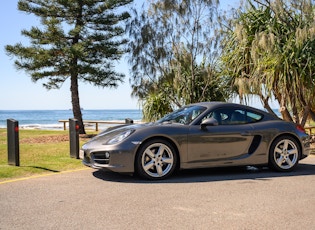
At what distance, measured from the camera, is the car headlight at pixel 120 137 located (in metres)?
6.57

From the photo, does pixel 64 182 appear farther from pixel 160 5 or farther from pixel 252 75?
pixel 160 5

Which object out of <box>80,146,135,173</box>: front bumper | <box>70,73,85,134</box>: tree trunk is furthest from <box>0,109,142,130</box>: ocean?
<box>80,146,135,173</box>: front bumper

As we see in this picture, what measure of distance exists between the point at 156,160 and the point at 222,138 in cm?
121

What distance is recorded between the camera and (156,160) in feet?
21.7

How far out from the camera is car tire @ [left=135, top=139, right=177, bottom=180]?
652 cm

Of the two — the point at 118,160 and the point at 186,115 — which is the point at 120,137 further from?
the point at 186,115

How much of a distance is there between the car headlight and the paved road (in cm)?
60

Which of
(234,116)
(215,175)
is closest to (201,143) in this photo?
(215,175)

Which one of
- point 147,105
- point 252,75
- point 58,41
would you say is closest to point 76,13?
point 58,41

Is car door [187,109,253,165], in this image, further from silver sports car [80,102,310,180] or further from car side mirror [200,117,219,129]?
car side mirror [200,117,219,129]

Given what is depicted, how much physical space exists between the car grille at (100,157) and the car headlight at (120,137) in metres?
0.20

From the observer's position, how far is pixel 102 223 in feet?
13.9

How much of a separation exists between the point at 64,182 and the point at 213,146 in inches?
96.7

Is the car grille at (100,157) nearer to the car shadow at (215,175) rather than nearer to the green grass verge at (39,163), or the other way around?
the car shadow at (215,175)
